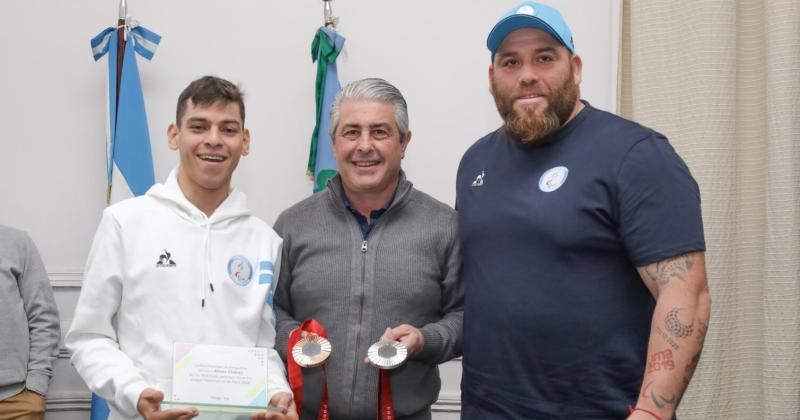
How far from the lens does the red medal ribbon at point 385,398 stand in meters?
2.08

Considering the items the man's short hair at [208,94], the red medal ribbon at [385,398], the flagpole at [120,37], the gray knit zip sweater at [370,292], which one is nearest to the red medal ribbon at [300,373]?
the gray knit zip sweater at [370,292]

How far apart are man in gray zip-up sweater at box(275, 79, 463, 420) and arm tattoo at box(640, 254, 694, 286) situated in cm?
66

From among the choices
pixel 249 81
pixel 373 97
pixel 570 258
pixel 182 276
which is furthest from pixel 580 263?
pixel 249 81

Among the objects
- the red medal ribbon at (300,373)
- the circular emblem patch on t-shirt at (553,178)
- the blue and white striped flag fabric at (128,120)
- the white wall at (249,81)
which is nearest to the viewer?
the circular emblem patch on t-shirt at (553,178)

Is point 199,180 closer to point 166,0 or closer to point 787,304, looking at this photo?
point 166,0

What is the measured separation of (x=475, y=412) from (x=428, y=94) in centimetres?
212

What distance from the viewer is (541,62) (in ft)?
6.48

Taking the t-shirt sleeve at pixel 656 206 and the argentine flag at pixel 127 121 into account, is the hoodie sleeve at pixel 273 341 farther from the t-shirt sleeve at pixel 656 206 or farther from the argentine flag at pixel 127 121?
the argentine flag at pixel 127 121

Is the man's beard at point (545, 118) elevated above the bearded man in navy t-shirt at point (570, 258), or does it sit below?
above

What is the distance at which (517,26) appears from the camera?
1953 mm

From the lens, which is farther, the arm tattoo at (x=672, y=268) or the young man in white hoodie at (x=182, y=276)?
the young man in white hoodie at (x=182, y=276)

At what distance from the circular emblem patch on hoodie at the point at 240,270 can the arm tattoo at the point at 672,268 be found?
3.67 feet

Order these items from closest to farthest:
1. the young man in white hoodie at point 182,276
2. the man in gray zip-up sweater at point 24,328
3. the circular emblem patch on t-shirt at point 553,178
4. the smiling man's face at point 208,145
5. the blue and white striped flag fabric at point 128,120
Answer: the circular emblem patch on t-shirt at point 553,178, the young man in white hoodie at point 182,276, the smiling man's face at point 208,145, the man in gray zip-up sweater at point 24,328, the blue and white striped flag fabric at point 128,120

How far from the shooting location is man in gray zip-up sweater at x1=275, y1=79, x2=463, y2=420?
2.12m
